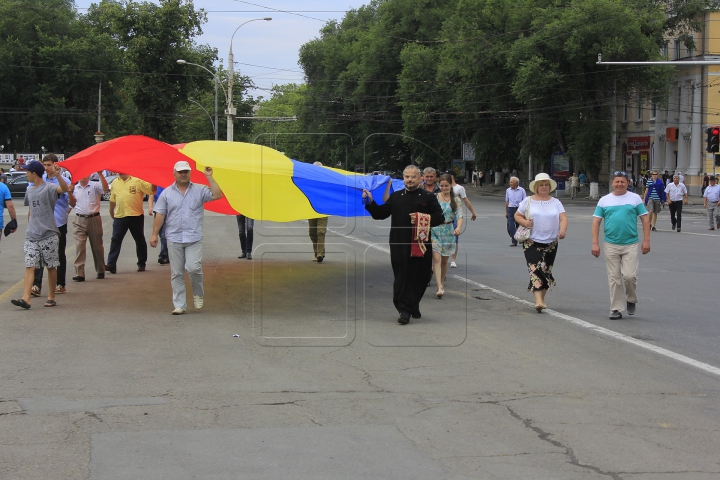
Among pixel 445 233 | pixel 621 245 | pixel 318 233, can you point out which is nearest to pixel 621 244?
pixel 621 245

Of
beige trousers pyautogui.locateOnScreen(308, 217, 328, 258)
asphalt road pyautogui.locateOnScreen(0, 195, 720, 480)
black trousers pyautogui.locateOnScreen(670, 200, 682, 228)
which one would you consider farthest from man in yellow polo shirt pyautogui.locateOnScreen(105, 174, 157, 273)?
black trousers pyautogui.locateOnScreen(670, 200, 682, 228)

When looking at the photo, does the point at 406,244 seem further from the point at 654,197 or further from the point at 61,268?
the point at 654,197

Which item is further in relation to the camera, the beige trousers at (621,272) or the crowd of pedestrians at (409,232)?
the beige trousers at (621,272)

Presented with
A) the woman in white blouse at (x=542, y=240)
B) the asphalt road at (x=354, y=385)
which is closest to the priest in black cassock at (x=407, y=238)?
the asphalt road at (x=354, y=385)

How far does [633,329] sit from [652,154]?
166ft

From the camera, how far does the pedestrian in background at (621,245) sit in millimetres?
10195

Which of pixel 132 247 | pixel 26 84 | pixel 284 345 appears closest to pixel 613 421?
pixel 284 345

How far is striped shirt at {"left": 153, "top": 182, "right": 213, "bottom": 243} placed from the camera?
10.5m

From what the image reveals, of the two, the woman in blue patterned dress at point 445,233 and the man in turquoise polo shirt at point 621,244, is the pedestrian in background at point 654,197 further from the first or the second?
the man in turquoise polo shirt at point 621,244

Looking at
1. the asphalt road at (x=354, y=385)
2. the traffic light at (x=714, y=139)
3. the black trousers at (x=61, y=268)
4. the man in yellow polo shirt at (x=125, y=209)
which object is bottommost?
the asphalt road at (x=354, y=385)

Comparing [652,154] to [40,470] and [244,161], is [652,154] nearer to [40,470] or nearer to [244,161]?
[244,161]

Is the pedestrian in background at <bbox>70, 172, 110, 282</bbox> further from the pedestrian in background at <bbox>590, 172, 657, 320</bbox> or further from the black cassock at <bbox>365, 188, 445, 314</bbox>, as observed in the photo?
the pedestrian in background at <bbox>590, 172, 657, 320</bbox>

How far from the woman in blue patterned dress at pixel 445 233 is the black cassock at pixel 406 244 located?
56.5 inches

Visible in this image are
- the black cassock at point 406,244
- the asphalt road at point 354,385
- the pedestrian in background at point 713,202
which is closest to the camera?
the asphalt road at point 354,385
